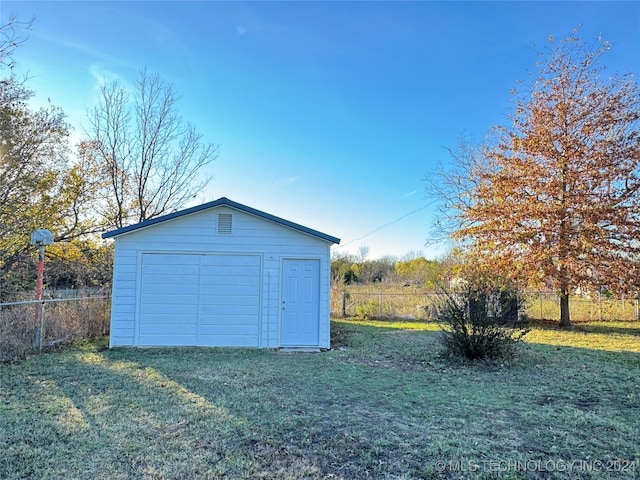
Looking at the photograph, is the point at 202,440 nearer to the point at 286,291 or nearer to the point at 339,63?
the point at 286,291

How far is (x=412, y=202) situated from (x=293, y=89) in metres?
11.7

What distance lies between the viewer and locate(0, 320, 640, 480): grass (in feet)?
9.65

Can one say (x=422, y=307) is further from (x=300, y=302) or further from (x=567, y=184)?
(x=300, y=302)

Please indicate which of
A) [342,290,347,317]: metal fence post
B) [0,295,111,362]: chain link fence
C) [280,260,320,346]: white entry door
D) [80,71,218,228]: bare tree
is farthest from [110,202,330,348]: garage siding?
[80,71,218,228]: bare tree

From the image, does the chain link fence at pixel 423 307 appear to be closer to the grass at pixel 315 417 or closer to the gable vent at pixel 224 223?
the grass at pixel 315 417

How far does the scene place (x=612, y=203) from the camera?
11.2 metres

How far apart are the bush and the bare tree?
1240cm

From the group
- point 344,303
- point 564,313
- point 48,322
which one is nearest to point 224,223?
point 48,322

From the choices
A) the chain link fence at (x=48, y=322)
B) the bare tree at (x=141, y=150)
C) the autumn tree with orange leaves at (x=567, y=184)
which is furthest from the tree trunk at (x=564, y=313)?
the bare tree at (x=141, y=150)

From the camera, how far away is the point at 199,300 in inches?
325

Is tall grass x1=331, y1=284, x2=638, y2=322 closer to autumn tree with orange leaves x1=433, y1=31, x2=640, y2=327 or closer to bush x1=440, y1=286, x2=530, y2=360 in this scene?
autumn tree with orange leaves x1=433, y1=31, x2=640, y2=327

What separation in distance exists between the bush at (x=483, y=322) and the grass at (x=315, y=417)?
38 cm

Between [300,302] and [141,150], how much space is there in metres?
10.5

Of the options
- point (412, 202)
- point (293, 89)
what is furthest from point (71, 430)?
point (412, 202)
